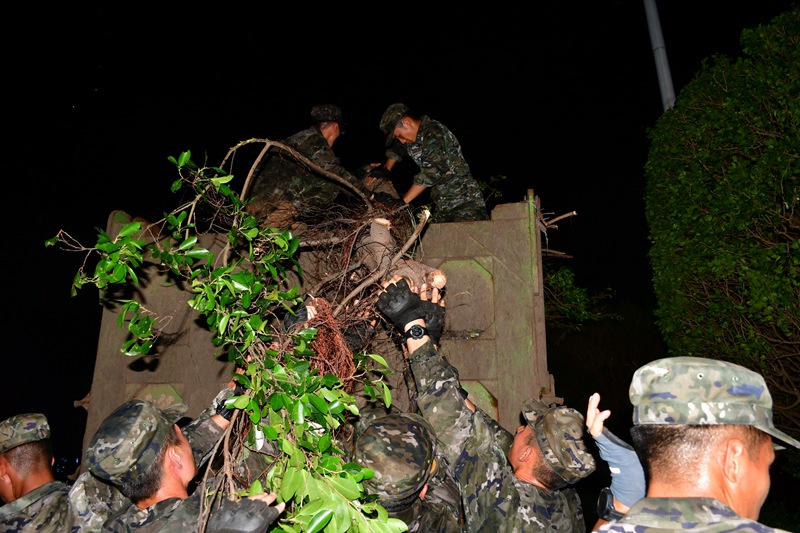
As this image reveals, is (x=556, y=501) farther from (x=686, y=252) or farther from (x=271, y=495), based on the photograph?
(x=686, y=252)

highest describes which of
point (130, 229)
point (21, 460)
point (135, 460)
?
point (130, 229)

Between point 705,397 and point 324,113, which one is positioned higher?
point 324,113

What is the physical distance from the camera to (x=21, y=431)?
3371mm

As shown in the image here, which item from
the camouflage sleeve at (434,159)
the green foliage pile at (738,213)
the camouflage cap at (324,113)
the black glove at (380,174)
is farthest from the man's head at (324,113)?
the green foliage pile at (738,213)

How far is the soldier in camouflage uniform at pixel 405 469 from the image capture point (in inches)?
92.5

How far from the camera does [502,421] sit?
3.73 m

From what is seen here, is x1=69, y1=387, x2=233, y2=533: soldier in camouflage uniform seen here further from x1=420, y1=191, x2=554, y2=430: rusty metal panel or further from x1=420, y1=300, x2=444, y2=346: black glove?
x1=420, y1=191, x2=554, y2=430: rusty metal panel

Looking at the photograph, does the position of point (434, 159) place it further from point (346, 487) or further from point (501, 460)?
point (346, 487)

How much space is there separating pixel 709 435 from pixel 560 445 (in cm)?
108

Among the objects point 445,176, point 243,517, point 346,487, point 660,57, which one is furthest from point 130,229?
point 660,57

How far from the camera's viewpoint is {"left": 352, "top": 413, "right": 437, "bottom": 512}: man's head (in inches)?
92.3

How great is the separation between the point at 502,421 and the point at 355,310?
140cm

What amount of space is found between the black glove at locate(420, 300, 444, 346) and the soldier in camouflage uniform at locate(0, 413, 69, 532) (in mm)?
2329

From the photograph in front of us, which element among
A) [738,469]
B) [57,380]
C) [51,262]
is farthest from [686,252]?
[57,380]
